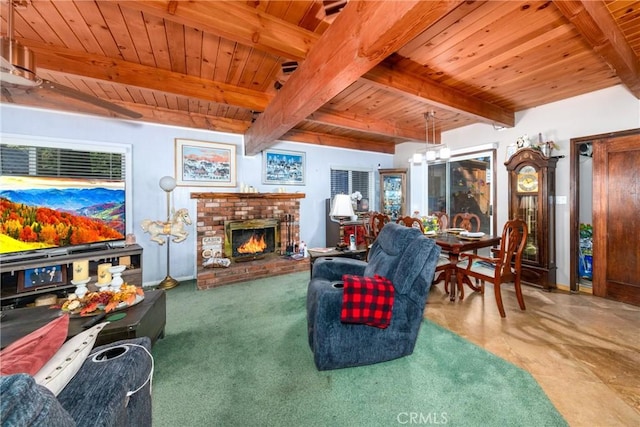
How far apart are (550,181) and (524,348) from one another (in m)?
2.46

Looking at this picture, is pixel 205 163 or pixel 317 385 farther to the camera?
pixel 205 163

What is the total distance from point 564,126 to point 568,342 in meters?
2.79

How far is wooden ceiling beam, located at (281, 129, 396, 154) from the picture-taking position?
4551 millimetres

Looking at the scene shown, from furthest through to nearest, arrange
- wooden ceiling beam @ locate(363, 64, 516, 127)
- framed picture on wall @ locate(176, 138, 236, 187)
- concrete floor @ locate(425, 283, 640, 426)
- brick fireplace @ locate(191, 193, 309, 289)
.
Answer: framed picture on wall @ locate(176, 138, 236, 187)
brick fireplace @ locate(191, 193, 309, 289)
wooden ceiling beam @ locate(363, 64, 516, 127)
concrete floor @ locate(425, 283, 640, 426)

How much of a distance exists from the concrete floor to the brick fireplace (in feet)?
7.70

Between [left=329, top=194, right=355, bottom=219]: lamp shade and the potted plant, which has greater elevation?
[left=329, top=194, right=355, bottom=219]: lamp shade

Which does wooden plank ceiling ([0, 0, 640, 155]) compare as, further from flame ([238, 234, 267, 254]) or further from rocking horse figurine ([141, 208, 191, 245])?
flame ([238, 234, 267, 254])

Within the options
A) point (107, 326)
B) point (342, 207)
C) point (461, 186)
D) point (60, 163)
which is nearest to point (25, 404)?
point (107, 326)

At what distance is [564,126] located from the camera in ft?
10.7

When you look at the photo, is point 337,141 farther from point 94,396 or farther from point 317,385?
point 94,396

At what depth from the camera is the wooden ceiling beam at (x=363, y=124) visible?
3.48 meters

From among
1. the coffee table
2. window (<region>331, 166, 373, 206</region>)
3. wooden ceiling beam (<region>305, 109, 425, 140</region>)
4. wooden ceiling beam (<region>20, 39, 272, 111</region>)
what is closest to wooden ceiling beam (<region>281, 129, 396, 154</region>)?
window (<region>331, 166, 373, 206</region>)

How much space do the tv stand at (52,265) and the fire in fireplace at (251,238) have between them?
1.22 m

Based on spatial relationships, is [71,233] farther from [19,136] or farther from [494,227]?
[494,227]
